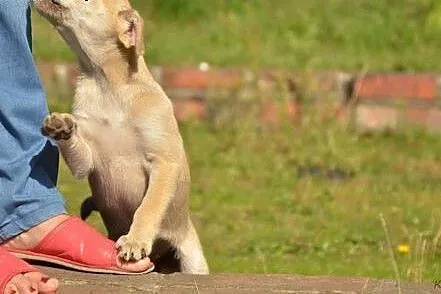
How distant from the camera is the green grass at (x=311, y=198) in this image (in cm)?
491

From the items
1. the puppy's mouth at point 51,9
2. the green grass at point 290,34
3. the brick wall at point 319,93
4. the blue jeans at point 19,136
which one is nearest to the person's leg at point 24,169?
the blue jeans at point 19,136

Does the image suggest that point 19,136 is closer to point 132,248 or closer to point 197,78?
point 132,248

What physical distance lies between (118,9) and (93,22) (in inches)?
3.3

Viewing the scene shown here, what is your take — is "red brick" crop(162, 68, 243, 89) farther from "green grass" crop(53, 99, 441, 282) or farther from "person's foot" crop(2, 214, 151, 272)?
"person's foot" crop(2, 214, 151, 272)

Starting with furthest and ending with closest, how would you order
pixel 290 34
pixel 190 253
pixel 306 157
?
pixel 290 34, pixel 306 157, pixel 190 253

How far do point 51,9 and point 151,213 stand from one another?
0.66 metres

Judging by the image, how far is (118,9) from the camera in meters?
4.07

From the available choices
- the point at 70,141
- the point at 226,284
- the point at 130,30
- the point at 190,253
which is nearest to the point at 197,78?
the point at 190,253

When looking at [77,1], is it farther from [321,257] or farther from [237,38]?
[237,38]

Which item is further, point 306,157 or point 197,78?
point 197,78

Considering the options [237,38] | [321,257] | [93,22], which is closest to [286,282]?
[93,22]

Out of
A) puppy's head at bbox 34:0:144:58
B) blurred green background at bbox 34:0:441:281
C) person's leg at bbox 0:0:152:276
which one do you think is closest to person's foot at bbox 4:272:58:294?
person's leg at bbox 0:0:152:276

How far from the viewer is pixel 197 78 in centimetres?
711

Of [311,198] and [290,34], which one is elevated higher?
[290,34]
